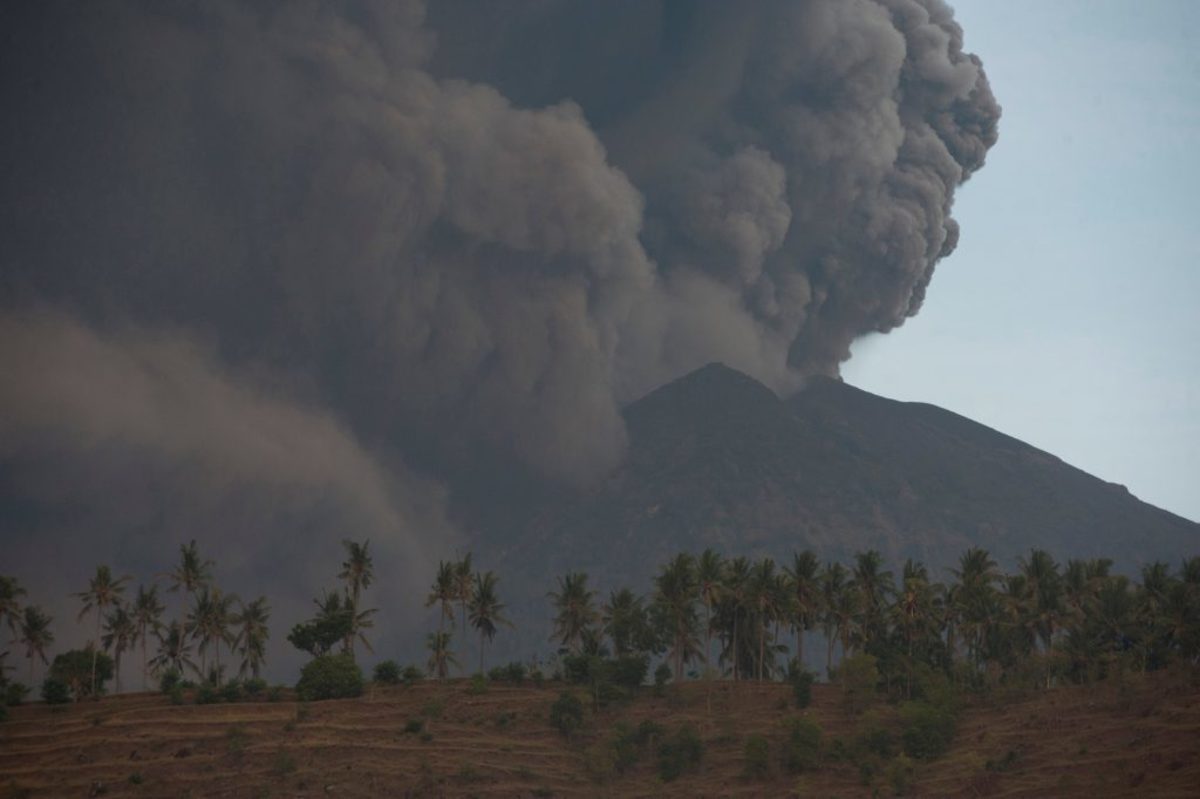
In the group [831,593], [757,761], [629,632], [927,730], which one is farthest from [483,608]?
[927,730]

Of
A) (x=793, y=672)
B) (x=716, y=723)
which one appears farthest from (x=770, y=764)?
(x=793, y=672)

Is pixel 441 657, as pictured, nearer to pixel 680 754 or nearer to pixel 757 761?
pixel 680 754

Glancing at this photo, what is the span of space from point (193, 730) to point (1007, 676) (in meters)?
79.5

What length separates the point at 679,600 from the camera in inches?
5891

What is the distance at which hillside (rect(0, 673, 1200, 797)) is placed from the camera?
375 feet

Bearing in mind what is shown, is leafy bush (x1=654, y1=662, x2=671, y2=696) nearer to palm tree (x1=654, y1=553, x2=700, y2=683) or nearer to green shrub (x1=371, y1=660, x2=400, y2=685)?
palm tree (x1=654, y1=553, x2=700, y2=683)

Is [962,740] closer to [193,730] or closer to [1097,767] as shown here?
[1097,767]

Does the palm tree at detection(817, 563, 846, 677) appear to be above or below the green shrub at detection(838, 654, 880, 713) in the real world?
above

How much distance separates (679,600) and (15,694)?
227ft

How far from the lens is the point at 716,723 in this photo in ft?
Answer: 447

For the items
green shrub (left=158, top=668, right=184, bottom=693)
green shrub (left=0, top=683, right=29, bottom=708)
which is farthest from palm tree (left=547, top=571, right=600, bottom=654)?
green shrub (left=0, top=683, right=29, bottom=708)

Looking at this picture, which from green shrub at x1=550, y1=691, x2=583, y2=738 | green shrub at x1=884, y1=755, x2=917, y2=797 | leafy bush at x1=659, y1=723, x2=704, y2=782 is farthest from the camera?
green shrub at x1=550, y1=691, x2=583, y2=738

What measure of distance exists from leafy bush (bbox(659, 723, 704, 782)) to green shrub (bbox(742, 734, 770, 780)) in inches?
206

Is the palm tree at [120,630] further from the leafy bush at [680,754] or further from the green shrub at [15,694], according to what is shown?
the leafy bush at [680,754]
